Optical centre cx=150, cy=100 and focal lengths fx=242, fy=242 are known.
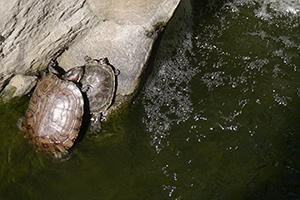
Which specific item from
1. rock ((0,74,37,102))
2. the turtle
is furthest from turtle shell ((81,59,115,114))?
rock ((0,74,37,102))

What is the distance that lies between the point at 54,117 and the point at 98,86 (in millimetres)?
690

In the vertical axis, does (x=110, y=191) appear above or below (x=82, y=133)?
below

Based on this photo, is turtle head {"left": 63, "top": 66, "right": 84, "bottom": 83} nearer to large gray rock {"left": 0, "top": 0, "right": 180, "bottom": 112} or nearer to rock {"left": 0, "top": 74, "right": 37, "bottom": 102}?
large gray rock {"left": 0, "top": 0, "right": 180, "bottom": 112}

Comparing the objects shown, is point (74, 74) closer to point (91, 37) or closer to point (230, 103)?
point (91, 37)

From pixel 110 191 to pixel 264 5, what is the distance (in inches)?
150

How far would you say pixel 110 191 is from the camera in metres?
2.95

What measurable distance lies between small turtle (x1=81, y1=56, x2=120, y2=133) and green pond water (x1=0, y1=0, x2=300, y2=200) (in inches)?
9.0

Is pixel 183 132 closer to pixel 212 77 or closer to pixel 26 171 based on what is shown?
pixel 212 77

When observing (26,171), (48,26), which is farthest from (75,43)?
(26,171)

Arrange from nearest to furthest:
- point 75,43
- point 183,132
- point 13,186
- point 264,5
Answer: point 13,186 → point 183,132 → point 75,43 → point 264,5

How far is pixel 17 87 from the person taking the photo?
3.29 meters

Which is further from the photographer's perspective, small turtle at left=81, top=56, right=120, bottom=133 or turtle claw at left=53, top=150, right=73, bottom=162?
small turtle at left=81, top=56, right=120, bottom=133

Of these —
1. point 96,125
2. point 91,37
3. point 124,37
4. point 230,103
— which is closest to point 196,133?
point 230,103

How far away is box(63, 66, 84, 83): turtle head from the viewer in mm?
3204
